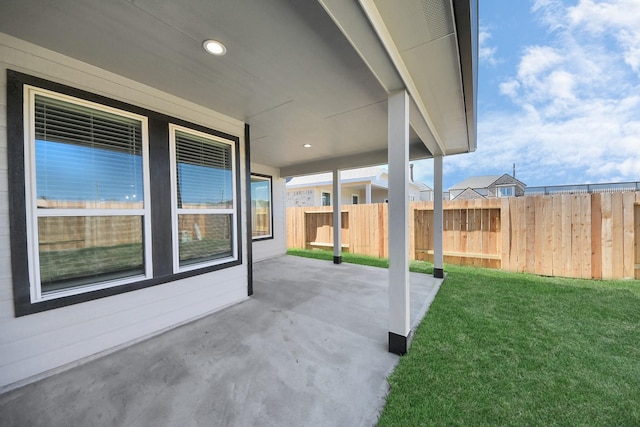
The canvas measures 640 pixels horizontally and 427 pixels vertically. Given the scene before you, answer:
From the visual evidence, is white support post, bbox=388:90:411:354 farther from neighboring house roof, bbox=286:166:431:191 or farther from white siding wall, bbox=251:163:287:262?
neighboring house roof, bbox=286:166:431:191

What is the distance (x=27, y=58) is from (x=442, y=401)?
436 centimetres

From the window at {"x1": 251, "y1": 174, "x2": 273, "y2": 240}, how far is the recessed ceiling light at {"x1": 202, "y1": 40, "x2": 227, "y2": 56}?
4917mm

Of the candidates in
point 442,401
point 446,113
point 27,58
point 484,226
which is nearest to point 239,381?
point 442,401

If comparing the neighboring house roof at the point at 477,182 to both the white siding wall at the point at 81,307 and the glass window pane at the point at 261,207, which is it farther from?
the white siding wall at the point at 81,307

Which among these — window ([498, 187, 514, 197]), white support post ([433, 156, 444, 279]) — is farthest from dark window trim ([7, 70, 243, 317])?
window ([498, 187, 514, 197])

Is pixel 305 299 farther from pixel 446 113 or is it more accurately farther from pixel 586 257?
pixel 586 257

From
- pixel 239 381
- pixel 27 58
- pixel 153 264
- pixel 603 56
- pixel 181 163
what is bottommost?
Result: pixel 239 381

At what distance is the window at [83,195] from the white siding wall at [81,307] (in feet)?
0.48

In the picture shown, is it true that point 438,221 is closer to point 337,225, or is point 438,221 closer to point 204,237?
point 337,225

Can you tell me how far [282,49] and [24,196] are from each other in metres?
2.53

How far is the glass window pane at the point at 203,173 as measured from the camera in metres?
3.09

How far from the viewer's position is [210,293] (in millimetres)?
3312

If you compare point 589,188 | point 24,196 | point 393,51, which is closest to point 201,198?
point 24,196

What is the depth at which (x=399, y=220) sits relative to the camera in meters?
2.36
